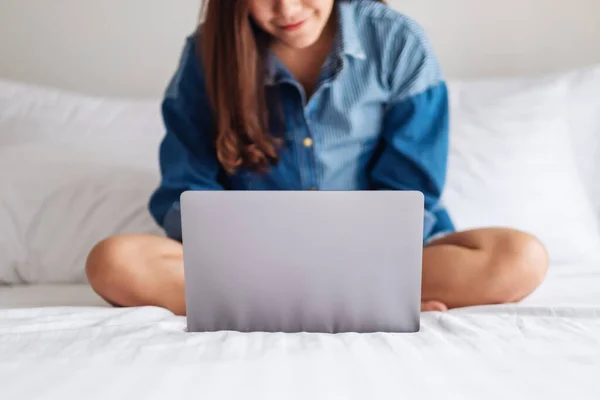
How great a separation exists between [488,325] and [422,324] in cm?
7

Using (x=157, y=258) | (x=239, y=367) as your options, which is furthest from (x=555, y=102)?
(x=239, y=367)

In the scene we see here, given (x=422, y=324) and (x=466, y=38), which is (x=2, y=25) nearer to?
(x=466, y=38)

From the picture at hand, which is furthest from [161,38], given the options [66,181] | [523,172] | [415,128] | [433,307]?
[433,307]

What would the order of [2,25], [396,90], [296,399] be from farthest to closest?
[2,25], [396,90], [296,399]

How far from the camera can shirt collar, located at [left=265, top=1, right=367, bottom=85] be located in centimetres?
102

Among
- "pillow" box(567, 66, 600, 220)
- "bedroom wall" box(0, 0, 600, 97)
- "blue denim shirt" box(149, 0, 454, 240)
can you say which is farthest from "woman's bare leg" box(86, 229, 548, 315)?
"bedroom wall" box(0, 0, 600, 97)

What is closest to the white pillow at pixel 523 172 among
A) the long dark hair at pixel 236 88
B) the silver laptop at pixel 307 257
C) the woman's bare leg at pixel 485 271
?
the woman's bare leg at pixel 485 271

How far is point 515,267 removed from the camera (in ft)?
2.81

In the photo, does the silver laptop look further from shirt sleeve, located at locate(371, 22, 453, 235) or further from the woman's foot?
shirt sleeve, located at locate(371, 22, 453, 235)

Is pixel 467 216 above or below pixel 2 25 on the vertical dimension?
below

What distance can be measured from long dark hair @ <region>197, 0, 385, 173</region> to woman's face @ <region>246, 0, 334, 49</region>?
0.04 metres

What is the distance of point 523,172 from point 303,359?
29.4 inches

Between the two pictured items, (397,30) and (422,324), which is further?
(397,30)

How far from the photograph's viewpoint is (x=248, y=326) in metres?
0.70
